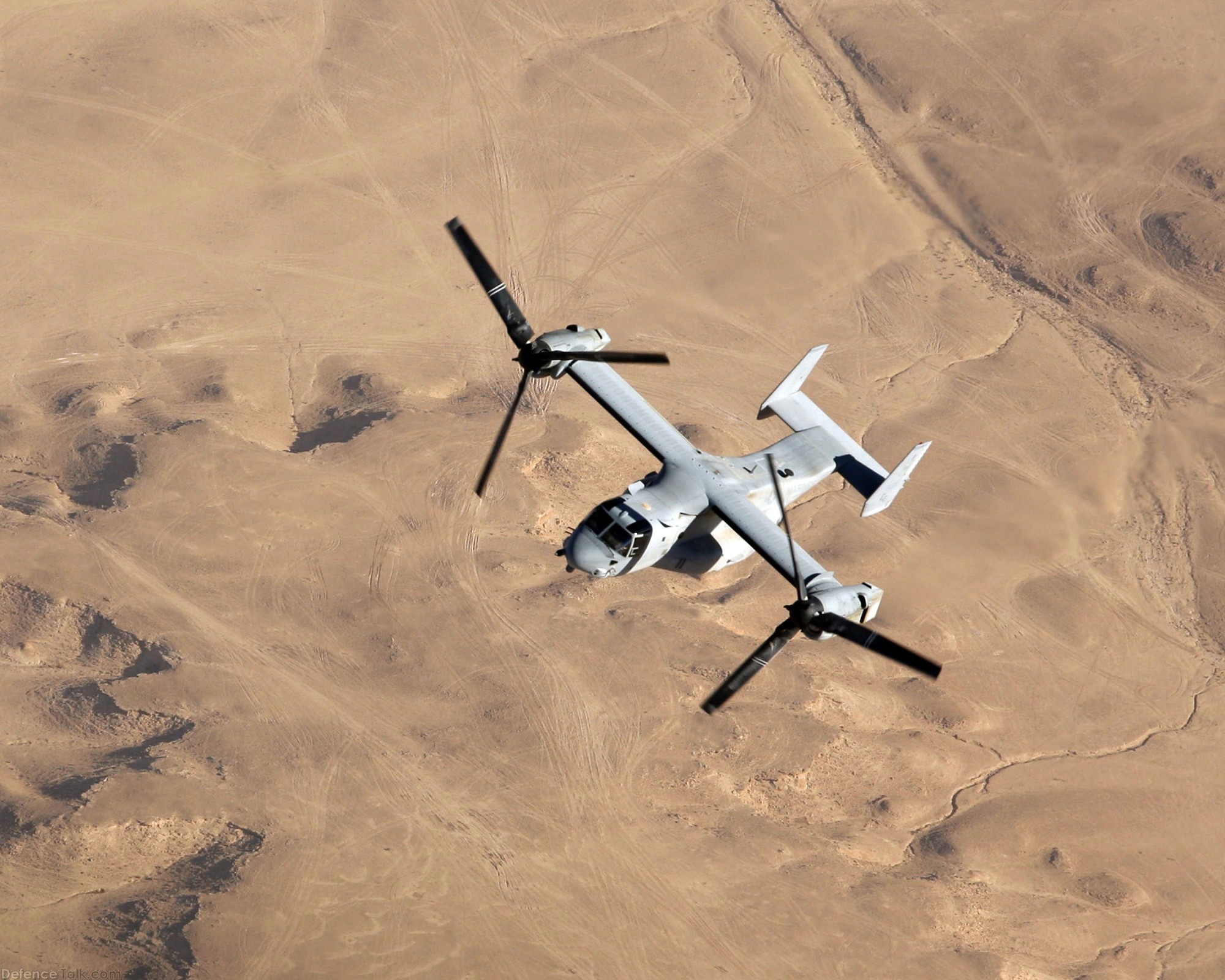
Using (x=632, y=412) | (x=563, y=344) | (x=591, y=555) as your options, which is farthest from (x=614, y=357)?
(x=591, y=555)

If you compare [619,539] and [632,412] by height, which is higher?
[632,412]

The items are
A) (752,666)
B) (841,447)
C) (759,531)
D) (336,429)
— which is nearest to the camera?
(752,666)

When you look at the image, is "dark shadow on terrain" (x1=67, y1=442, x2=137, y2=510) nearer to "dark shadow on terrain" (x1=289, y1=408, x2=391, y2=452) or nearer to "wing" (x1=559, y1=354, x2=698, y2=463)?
"dark shadow on terrain" (x1=289, y1=408, x2=391, y2=452)

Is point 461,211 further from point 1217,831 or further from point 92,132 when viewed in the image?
point 1217,831

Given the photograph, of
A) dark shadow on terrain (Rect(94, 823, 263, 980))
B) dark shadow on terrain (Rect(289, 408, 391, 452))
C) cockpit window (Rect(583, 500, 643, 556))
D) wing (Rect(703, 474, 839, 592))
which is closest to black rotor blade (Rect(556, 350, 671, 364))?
cockpit window (Rect(583, 500, 643, 556))

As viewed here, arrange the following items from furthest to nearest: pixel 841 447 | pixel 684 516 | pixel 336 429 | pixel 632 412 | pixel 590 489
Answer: pixel 336 429 < pixel 590 489 < pixel 841 447 < pixel 632 412 < pixel 684 516

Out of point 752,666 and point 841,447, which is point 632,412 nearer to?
point 841,447
